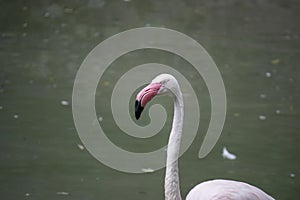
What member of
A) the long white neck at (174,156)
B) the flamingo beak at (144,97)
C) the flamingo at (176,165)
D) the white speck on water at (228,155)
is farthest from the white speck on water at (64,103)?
the flamingo beak at (144,97)

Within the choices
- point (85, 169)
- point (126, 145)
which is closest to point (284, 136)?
point (126, 145)

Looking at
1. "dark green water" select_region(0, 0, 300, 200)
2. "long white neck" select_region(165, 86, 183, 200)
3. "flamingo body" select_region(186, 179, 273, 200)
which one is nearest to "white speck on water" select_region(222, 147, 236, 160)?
"dark green water" select_region(0, 0, 300, 200)

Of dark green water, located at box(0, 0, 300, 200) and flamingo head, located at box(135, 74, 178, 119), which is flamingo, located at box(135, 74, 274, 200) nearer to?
flamingo head, located at box(135, 74, 178, 119)

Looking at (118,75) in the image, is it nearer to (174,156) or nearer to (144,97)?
(174,156)

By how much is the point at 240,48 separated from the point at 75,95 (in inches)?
127

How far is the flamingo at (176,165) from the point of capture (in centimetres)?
351

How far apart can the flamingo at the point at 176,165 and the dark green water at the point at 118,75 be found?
1.36m

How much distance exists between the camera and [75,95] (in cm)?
753

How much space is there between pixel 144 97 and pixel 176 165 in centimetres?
51

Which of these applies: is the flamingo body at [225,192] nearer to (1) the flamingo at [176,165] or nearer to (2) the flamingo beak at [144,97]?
(1) the flamingo at [176,165]

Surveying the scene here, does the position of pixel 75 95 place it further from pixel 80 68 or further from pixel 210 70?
pixel 210 70

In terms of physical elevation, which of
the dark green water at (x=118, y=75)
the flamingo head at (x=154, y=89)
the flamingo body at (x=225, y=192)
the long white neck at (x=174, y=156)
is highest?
the flamingo head at (x=154, y=89)

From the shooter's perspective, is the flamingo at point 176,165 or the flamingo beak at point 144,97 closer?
the flamingo beak at point 144,97

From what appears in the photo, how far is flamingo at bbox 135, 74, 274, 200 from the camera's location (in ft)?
11.5
